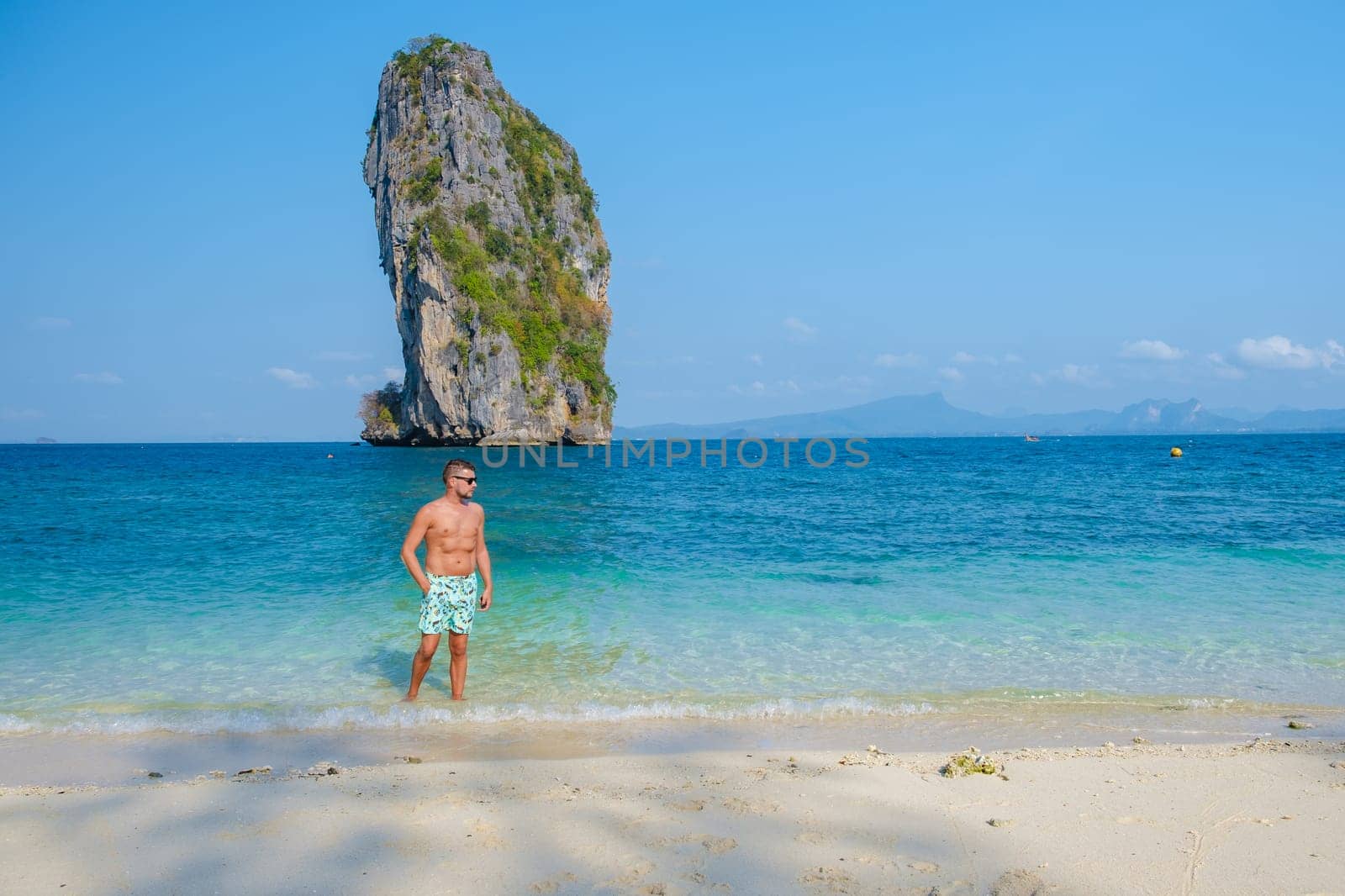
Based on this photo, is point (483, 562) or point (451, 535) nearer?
point (451, 535)

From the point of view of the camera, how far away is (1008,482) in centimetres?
3030

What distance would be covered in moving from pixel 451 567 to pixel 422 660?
0.80 meters

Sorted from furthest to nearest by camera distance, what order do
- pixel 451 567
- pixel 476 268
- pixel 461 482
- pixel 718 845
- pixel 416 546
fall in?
pixel 476 268 < pixel 451 567 < pixel 461 482 < pixel 416 546 < pixel 718 845

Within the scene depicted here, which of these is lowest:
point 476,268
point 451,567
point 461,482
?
point 451,567

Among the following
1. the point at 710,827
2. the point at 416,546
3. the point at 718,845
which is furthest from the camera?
the point at 416,546

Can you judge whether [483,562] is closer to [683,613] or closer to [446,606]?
[446,606]

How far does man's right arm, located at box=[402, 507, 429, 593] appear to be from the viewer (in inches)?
241

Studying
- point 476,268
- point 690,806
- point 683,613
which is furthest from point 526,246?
point 690,806

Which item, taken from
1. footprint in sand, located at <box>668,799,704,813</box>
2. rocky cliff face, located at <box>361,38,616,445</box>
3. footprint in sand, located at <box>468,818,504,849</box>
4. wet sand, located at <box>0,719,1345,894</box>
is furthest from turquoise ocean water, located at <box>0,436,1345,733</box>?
rocky cliff face, located at <box>361,38,616,445</box>

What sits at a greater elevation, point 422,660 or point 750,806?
point 422,660

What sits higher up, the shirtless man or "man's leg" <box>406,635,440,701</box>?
the shirtless man

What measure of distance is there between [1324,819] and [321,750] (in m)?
6.16

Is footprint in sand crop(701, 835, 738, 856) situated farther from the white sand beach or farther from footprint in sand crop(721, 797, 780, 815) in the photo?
footprint in sand crop(721, 797, 780, 815)

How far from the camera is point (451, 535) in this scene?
647 centimetres
